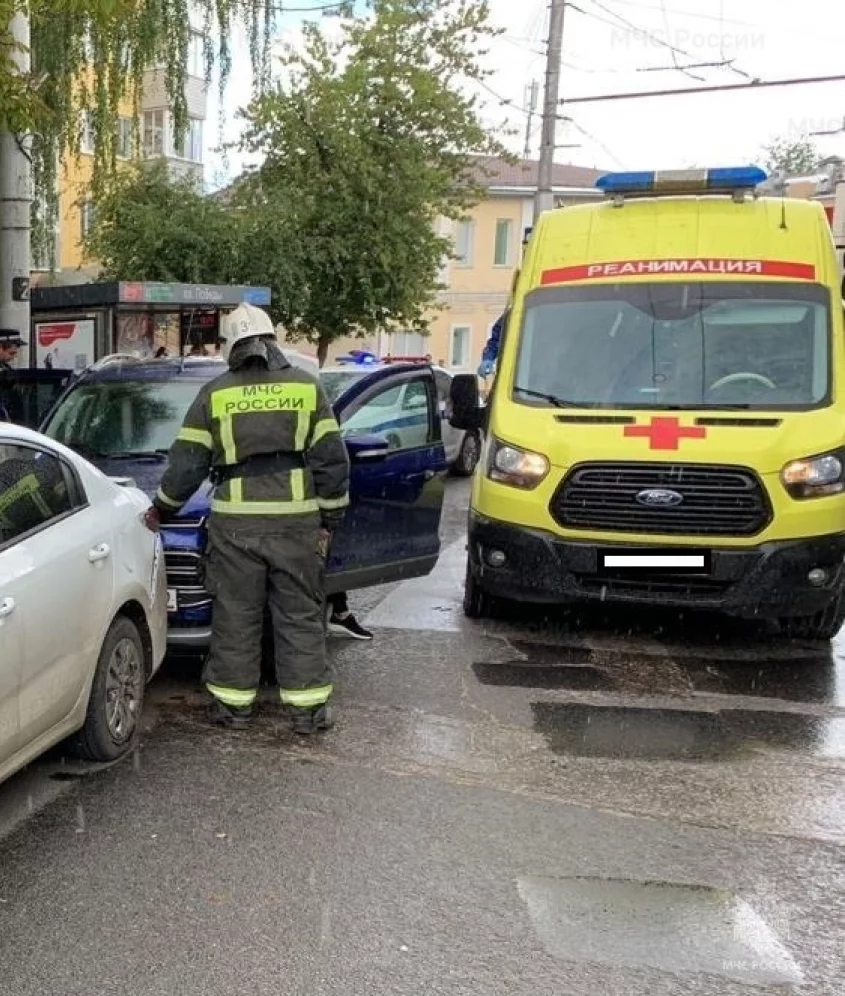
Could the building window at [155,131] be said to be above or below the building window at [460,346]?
above

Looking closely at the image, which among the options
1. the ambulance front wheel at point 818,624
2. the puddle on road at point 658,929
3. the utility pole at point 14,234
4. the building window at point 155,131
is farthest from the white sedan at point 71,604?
the building window at point 155,131

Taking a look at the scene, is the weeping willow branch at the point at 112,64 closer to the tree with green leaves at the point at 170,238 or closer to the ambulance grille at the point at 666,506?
the tree with green leaves at the point at 170,238

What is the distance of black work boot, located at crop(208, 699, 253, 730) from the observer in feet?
16.2

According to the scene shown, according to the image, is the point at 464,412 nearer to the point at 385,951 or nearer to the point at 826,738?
the point at 826,738

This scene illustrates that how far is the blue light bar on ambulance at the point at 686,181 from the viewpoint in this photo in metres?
7.02

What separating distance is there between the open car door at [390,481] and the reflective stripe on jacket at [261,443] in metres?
0.99

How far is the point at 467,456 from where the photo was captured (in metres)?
14.6

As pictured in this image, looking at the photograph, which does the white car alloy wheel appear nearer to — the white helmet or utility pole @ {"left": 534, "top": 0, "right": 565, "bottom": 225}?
the white helmet

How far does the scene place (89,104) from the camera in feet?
33.2

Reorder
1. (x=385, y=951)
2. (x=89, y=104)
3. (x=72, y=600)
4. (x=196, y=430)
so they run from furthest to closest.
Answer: (x=89, y=104), (x=196, y=430), (x=72, y=600), (x=385, y=951)

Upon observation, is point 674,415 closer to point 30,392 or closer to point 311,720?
point 311,720

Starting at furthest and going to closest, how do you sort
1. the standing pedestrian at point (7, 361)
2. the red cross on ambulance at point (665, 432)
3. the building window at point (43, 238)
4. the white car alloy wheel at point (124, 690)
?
1. the building window at point (43, 238)
2. the standing pedestrian at point (7, 361)
3. the red cross on ambulance at point (665, 432)
4. the white car alloy wheel at point (124, 690)

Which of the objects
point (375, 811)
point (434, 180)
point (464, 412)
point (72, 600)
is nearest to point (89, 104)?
point (464, 412)

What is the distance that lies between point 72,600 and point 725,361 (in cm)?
405
